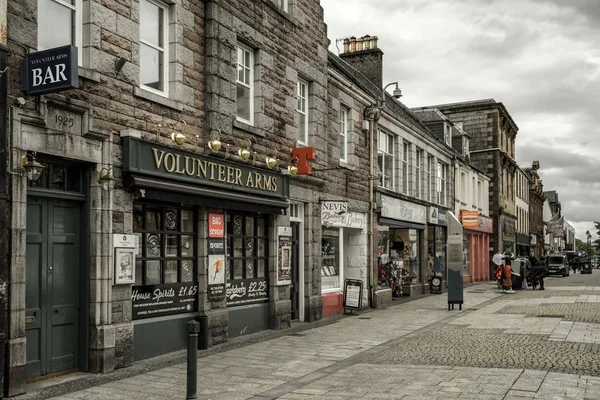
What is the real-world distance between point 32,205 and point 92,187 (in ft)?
3.40

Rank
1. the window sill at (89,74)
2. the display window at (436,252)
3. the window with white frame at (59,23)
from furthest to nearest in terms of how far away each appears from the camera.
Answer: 1. the display window at (436,252)
2. the window sill at (89,74)
3. the window with white frame at (59,23)

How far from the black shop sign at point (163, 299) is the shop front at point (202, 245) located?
0.7 inches

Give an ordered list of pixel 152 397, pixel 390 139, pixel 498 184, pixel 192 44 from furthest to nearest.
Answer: pixel 498 184 → pixel 390 139 → pixel 192 44 → pixel 152 397

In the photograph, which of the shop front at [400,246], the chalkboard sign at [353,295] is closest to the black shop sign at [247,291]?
the chalkboard sign at [353,295]

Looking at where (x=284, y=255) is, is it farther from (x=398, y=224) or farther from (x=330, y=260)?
(x=398, y=224)

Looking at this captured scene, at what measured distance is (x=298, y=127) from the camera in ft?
53.6

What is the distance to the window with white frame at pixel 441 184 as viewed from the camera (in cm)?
2957

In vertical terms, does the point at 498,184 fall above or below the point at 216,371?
above

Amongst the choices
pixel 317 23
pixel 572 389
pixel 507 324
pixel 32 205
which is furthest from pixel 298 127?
pixel 572 389

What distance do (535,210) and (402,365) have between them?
61703 mm

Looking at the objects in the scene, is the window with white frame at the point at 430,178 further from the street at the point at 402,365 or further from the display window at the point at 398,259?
the street at the point at 402,365

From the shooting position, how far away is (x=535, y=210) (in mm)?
67625

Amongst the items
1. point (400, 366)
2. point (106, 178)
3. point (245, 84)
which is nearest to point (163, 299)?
point (106, 178)

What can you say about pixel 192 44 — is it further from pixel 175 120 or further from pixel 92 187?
pixel 92 187
